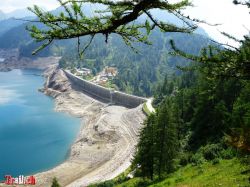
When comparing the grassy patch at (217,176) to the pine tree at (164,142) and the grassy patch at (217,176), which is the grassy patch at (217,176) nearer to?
the grassy patch at (217,176)

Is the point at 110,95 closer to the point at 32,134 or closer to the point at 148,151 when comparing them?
the point at 32,134

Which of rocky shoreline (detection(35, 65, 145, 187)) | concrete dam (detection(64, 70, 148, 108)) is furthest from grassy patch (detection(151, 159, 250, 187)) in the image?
concrete dam (detection(64, 70, 148, 108))

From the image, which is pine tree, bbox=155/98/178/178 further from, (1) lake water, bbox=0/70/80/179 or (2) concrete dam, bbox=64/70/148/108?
(2) concrete dam, bbox=64/70/148/108

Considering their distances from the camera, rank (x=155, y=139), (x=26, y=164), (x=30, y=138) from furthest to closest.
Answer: (x=30, y=138) → (x=26, y=164) → (x=155, y=139)

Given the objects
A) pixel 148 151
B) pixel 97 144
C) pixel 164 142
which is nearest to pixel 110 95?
pixel 97 144

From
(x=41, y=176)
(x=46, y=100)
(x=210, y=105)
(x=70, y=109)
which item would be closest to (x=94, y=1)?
(x=210, y=105)

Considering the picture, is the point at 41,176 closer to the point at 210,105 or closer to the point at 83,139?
the point at 83,139

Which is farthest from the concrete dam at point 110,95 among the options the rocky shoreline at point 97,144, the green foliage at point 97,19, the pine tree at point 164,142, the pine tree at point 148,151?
the green foliage at point 97,19

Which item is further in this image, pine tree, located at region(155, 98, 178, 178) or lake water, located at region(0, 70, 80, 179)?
lake water, located at region(0, 70, 80, 179)
